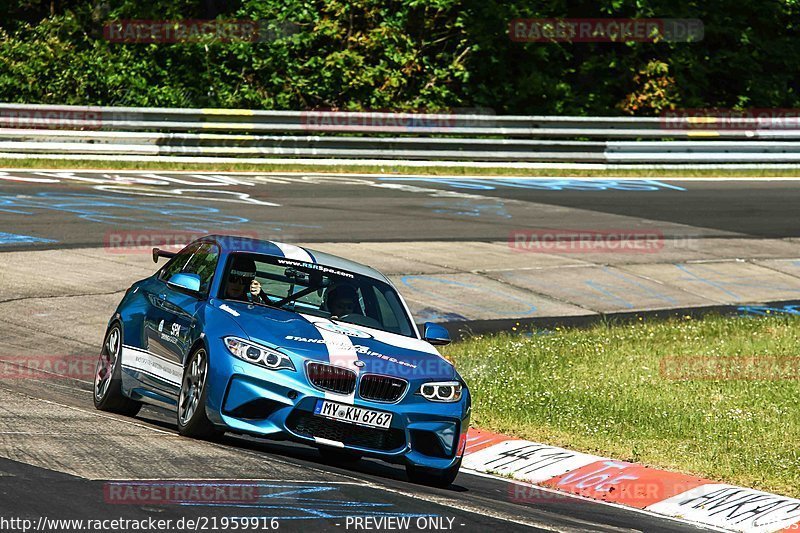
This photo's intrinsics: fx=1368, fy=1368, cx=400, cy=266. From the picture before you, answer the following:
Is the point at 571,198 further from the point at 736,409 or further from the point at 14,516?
the point at 14,516

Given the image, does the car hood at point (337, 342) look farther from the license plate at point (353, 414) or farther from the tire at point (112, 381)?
the tire at point (112, 381)

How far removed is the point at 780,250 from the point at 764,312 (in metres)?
5.13

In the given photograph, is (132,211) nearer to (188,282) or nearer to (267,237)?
(267,237)

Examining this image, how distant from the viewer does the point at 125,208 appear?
2272cm

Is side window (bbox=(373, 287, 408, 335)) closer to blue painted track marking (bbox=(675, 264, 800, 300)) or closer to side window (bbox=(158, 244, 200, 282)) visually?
side window (bbox=(158, 244, 200, 282))

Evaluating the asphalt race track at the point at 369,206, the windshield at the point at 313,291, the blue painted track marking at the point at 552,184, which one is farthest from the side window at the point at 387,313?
the blue painted track marking at the point at 552,184

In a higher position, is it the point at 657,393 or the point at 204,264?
the point at 204,264

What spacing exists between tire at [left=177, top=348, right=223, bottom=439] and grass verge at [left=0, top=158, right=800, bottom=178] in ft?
60.3

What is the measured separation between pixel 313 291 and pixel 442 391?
1.46m

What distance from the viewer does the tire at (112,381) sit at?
34.0ft

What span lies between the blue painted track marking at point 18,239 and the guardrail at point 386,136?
7.65 metres

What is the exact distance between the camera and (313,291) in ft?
33.3

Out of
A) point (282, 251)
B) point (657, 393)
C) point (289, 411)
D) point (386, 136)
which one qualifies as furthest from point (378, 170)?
point (289, 411)

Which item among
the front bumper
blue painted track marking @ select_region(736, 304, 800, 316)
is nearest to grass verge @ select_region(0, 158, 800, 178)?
blue painted track marking @ select_region(736, 304, 800, 316)
